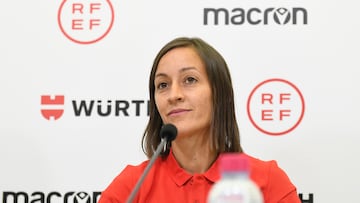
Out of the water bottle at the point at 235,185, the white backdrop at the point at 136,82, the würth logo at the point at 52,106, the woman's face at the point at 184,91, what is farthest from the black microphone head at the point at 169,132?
the würth logo at the point at 52,106

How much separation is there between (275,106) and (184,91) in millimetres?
422

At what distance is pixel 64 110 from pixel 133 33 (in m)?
0.32

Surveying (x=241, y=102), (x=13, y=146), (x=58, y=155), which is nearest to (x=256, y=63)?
(x=241, y=102)

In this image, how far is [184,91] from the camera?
118 cm

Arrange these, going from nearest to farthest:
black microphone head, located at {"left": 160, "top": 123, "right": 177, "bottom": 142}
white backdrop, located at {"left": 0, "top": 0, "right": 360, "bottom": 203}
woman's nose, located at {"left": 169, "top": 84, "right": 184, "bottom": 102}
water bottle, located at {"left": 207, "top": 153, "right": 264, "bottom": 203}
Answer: water bottle, located at {"left": 207, "top": 153, "right": 264, "bottom": 203}, black microphone head, located at {"left": 160, "top": 123, "right": 177, "bottom": 142}, woman's nose, located at {"left": 169, "top": 84, "right": 184, "bottom": 102}, white backdrop, located at {"left": 0, "top": 0, "right": 360, "bottom": 203}

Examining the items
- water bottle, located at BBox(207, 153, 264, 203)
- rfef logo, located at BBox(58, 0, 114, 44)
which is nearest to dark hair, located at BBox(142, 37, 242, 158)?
rfef logo, located at BBox(58, 0, 114, 44)

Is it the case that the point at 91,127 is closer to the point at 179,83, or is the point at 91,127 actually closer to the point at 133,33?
the point at 133,33

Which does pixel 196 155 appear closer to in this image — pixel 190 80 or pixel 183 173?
pixel 183 173

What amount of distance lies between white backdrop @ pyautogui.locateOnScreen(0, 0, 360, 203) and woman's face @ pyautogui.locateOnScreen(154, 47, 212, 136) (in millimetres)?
327

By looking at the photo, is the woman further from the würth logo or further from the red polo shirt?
the würth logo

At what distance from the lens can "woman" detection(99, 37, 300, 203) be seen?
46.6 inches

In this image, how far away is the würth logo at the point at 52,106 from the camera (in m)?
1.58

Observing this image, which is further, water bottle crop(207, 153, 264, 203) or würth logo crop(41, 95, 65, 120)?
würth logo crop(41, 95, 65, 120)

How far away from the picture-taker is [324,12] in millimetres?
1533
